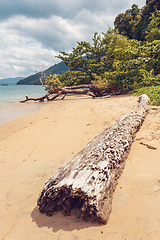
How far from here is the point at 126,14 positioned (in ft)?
103

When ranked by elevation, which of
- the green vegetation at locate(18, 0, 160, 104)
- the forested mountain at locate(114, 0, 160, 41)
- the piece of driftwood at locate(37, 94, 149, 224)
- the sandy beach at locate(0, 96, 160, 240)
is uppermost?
the forested mountain at locate(114, 0, 160, 41)

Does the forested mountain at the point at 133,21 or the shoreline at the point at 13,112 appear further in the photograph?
the forested mountain at the point at 133,21

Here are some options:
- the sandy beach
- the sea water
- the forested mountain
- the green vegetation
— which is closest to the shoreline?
the sea water

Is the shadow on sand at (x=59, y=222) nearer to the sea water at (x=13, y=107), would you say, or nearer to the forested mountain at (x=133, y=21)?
the sea water at (x=13, y=107)

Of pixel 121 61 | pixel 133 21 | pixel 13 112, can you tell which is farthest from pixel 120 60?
pixel 133 21

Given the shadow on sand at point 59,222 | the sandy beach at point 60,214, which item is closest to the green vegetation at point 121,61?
the sandy beach at point 60,214

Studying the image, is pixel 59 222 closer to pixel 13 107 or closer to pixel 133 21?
pixel 13 107

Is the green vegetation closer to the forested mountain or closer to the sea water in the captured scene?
the forested mountain

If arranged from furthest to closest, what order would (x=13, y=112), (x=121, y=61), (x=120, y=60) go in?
(x=120, y=60)
(x=121, y=61)
(x=13, y=112)

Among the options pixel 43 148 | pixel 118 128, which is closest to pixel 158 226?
pixel 118 128

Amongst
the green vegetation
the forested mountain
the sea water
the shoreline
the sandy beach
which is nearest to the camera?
the sandy beach

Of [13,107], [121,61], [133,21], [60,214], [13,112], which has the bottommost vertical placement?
[60,214]

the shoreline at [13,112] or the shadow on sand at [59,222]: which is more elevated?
the shoreline at [13,112]

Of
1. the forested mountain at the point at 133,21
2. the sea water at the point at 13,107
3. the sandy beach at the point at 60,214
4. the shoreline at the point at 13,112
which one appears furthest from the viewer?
the forested mountain at the point at 133,21
